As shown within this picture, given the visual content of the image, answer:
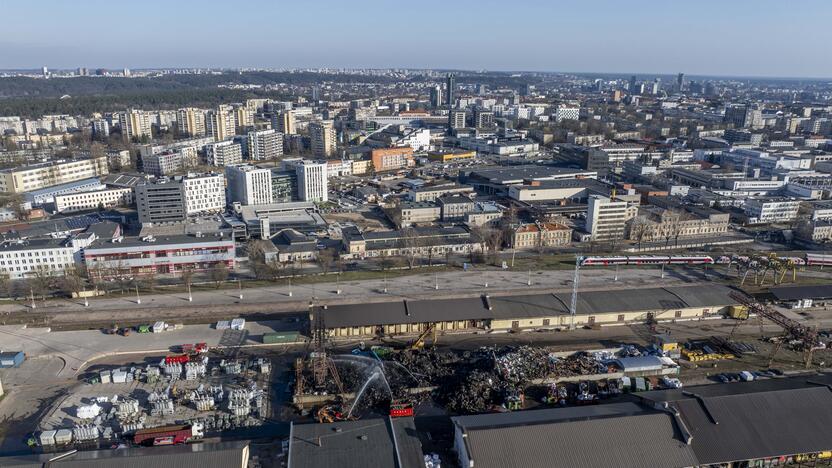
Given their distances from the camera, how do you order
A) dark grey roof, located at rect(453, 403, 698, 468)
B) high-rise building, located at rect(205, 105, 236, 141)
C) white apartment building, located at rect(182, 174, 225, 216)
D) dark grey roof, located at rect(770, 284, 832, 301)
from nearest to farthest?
dark grey roof, located at rect(453, 403, 698, 468) → dark grey roof, located at rect(770, 284, 832, 301) → white apartment building, located at rect(182, 174, 225, 216) → high-rise building, located at rect(205, 105, 236, 141)

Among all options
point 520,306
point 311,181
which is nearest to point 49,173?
point 311,181

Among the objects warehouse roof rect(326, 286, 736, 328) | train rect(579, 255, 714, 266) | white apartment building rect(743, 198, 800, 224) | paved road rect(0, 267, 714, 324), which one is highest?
white apartment building rect(743, 198, 800, 224)

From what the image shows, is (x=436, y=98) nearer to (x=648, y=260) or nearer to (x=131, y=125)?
(x=131, y=125)

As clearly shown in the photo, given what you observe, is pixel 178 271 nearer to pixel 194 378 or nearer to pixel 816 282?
pixel 194 378

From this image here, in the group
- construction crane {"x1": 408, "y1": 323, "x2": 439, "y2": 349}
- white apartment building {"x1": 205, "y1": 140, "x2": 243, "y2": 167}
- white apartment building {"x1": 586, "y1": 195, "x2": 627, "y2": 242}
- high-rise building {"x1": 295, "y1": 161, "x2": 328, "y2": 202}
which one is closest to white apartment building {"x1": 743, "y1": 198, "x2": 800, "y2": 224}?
white apartment building {"x1": 586, "y1": 195, "x2": 627, "y2": 242}

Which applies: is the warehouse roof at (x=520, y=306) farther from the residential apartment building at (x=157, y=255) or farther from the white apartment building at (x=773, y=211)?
the white apartment building at (x=773, y=211)

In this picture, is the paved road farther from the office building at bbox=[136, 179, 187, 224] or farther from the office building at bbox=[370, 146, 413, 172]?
the office building at bbox=[370, 146, 413, 172]
